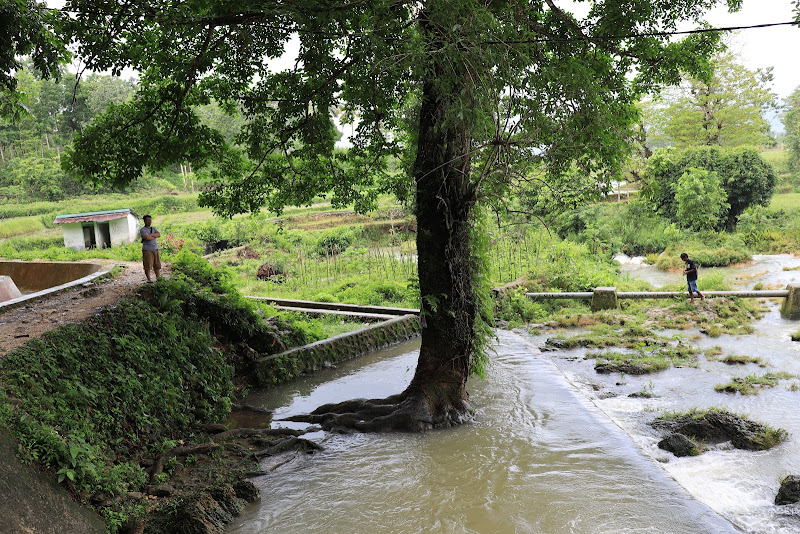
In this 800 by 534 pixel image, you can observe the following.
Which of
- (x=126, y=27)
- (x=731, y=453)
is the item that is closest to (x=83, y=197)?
(x=126, y=27)

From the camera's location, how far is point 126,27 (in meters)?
8.41

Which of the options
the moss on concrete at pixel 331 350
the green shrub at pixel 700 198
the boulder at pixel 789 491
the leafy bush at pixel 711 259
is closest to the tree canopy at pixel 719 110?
the green shrub at pixel 700 198

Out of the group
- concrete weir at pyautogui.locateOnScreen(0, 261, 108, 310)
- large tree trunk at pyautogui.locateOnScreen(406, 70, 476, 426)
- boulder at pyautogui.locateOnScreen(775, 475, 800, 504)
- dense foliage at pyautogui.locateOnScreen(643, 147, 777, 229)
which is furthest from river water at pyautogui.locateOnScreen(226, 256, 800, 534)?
dense foliage at pyautogui.locateOnScreen(643, 147, 777, 229)

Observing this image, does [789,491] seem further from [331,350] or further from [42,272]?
[42,272]

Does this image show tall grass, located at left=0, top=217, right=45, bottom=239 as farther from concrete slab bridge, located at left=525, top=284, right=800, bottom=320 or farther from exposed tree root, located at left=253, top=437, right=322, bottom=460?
exposed tree root, located at left=253, top=437, right=322, bottom=460

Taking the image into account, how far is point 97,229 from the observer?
29.7m

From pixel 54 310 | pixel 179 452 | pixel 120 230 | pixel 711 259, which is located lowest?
pixel 711 259

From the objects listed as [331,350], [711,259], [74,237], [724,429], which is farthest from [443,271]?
[74,237]

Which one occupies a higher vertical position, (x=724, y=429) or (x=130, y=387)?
(x=130, y=387)

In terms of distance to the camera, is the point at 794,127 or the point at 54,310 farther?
the point at 794,127

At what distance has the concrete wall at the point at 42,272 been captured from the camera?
17703mm

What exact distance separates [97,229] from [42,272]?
1173cm

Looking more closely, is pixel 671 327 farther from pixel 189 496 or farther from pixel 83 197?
pixel 83 197

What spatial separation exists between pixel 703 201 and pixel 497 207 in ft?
76.9
